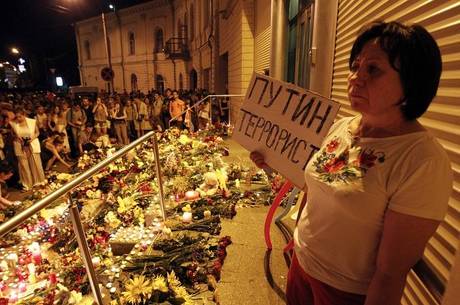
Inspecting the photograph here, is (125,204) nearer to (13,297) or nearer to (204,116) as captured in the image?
(13,297)

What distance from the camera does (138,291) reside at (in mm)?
2391

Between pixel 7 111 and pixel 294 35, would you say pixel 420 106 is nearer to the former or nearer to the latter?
pixel 294 35

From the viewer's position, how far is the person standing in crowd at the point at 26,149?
23.2 ft

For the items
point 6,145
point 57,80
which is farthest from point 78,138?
point 57,80

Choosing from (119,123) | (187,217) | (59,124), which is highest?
(59,124)

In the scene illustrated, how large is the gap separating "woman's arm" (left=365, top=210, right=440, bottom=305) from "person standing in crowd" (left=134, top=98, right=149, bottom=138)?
11.7 m

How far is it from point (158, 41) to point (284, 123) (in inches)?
1217

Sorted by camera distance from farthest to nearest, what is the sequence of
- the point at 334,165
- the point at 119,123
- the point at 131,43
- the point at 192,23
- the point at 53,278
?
the point at 131,43, the point at 192,23, the point at 119,123, the point at 53,278, the point at 334,165

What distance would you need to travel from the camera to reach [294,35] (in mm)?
7496

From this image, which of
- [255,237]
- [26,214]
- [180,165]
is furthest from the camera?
Answer: [180,165]

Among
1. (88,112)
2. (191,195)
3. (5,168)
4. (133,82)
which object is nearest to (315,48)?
(191,195)

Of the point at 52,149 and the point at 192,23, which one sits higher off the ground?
the point at 192,23

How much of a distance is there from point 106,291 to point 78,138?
9.02m

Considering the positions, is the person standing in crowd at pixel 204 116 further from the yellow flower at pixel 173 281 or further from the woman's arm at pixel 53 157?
the yellow flower at pixel 173 281
